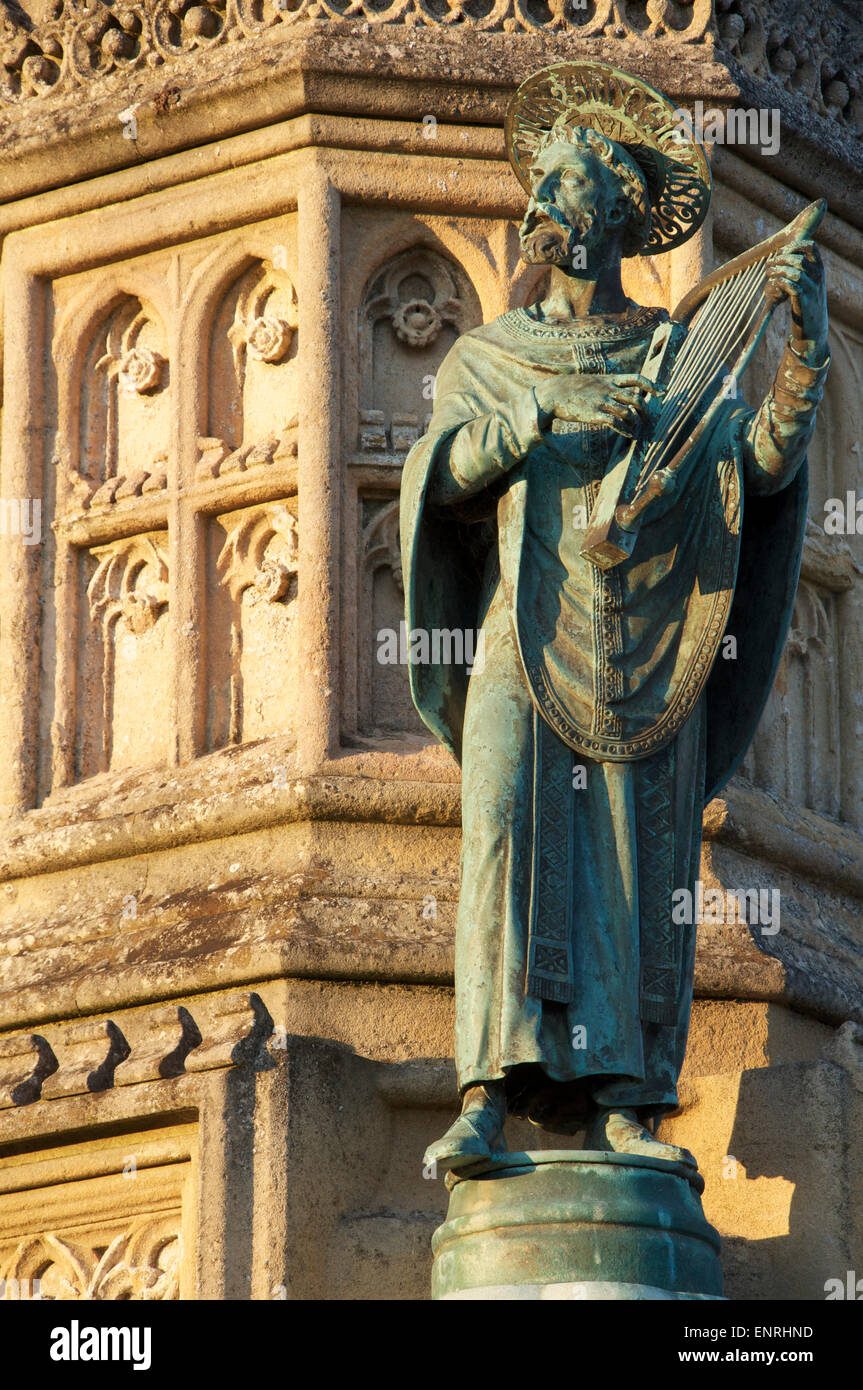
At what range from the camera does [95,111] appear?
970 centimetres

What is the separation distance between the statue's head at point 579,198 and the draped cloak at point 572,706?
22 centimetres

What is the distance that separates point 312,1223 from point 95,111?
3.88 meters

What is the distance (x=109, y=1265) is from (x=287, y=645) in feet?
6.73

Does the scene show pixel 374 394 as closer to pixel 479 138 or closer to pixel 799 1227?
pixel 479 138

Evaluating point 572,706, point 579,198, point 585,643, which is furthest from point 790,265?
point 572,706

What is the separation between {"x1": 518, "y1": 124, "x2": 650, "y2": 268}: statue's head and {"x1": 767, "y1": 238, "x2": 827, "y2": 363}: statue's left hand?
54 cm

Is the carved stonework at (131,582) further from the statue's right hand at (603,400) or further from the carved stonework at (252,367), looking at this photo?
the statue's right hand at (603,400)

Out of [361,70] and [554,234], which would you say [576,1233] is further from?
[361,70]

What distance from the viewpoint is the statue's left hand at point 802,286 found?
7031 millimetres

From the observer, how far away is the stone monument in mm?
6789

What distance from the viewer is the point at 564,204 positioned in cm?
745

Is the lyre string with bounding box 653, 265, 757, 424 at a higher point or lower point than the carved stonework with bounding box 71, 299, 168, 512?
lower

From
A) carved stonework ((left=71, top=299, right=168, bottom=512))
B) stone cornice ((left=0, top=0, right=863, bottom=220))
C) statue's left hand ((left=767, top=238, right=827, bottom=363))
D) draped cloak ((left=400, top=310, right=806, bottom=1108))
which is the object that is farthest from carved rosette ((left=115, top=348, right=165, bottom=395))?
statue's left hand ((left=767, top=238, right=827, bottom=363))

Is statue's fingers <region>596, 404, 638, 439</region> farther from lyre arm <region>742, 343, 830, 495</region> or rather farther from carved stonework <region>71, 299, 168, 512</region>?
carved stonework <region>71, 299, 168, 512</region>
